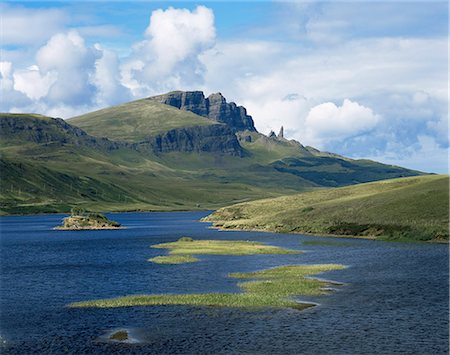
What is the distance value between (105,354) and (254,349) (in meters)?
12.6

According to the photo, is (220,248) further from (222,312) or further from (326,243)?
(222,312)

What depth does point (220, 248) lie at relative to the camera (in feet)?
442

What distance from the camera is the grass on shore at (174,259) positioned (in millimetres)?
113250

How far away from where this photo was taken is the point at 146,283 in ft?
288

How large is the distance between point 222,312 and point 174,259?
50786 mm

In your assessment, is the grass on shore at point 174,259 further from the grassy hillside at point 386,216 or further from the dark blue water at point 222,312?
the grassy hillside at point 386,216

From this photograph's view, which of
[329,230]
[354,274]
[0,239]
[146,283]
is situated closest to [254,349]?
[146,283]

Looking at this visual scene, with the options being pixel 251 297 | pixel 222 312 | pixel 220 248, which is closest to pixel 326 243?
pixel 220 248

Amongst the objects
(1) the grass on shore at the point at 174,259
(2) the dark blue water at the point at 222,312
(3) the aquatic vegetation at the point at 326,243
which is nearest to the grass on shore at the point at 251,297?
(2) the dark blue water at the point at 222,312

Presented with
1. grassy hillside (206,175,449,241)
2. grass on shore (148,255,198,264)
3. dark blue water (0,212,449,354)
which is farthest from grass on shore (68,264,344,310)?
grassy hillside (206,175,449,241)

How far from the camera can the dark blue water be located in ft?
172

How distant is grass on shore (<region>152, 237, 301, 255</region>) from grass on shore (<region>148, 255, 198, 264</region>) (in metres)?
8.48

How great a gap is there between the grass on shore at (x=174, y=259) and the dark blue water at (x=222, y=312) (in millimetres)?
2417

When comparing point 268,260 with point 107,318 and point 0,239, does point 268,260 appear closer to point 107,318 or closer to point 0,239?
point 107,318
